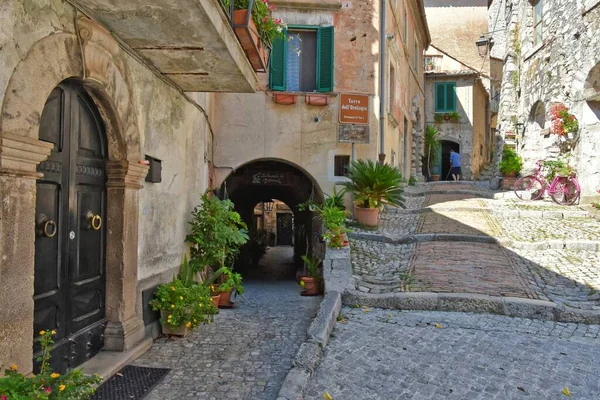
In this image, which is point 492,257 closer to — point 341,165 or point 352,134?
point 341,165

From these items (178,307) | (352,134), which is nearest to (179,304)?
(178,307)

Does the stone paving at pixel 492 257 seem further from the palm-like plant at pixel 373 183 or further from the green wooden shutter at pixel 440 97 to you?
the green wooden shutter at pixel 440 97

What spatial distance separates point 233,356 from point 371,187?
606 cm

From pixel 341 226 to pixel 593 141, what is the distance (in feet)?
26.9

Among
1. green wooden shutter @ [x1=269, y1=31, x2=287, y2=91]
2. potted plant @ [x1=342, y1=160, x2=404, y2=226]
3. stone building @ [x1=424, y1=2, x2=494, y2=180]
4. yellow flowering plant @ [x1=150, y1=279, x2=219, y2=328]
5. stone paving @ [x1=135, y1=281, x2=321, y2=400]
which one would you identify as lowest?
stone paving @ [x1=135, y1=281, x2=321, y2=400]

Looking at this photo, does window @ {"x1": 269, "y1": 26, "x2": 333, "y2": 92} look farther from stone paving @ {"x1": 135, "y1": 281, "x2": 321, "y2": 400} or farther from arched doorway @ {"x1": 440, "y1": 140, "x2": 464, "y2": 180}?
arched doorway @ {"x1": 440, "y1": 140, "x2": 464, "y2": 180}

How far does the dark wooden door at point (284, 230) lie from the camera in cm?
2925

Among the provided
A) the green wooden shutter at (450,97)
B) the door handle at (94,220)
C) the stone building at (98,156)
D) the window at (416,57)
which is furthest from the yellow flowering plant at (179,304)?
the green wooden shutter at (450,97)

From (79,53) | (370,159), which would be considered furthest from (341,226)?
(79,53)

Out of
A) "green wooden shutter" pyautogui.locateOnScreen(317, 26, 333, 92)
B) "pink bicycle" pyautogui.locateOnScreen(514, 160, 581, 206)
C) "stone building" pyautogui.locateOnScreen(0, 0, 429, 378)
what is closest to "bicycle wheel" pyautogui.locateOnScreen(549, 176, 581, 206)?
"pink bicycle" pyautogui.locateOnScreen(514, 160, 581, 206)

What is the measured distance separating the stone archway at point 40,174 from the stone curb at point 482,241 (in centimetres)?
557

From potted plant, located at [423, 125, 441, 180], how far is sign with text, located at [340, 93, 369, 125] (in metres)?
13.0

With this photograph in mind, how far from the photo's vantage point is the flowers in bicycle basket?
12.6 meters

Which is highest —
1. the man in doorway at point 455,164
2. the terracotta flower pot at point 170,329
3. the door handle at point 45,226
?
the man in doorway at point 455,164
